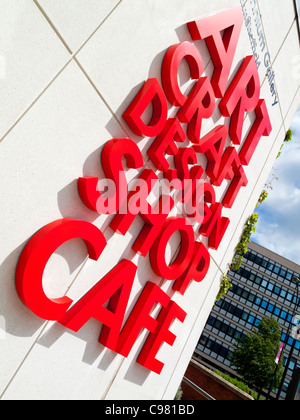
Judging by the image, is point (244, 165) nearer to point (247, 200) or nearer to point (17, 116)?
point (247, 200)

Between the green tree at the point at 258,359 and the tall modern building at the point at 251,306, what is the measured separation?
52.4 feet

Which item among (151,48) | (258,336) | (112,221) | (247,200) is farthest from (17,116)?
(258,336)

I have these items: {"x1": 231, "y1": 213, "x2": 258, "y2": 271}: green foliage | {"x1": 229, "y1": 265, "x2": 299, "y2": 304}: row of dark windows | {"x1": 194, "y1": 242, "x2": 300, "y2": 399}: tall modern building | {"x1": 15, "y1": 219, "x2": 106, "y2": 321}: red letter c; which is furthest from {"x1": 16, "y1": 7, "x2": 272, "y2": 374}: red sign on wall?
{"x1": 229, "y1": 265, "x2": 299, "y2": 304}: row of dark windows

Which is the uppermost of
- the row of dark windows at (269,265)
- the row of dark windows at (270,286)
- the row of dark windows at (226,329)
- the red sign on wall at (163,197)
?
the row of dark windows at (269,265)

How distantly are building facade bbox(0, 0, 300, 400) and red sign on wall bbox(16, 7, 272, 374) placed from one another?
0.02 meters

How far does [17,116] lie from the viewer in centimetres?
225

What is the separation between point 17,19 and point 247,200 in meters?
4.94

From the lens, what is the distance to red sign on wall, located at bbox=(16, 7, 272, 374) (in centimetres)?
271

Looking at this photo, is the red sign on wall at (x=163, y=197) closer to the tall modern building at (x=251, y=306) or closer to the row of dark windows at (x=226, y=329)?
the tall modern building at (x=251, y=306)

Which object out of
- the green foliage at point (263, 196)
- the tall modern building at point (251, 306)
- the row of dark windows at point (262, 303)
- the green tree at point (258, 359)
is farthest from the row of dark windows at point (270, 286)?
the green foliage at point (263, 196)

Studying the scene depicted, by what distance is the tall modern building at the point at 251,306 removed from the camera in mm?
49094

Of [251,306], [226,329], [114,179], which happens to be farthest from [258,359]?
[114,179]

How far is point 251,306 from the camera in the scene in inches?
2074

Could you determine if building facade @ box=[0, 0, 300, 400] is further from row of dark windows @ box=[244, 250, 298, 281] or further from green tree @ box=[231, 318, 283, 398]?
row of dark windows @ box=[244, 250, 298, 281]
